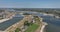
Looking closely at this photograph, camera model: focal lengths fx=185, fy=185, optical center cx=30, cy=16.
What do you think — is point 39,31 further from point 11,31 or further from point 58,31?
point 11,31

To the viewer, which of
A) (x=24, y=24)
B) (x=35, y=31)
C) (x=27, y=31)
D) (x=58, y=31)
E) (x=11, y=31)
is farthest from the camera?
(x=24, y=24)

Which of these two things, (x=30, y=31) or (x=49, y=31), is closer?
(x=30, y=31)

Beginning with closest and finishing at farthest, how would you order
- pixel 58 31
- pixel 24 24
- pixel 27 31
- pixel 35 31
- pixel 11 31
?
pixel 11 31
pixel 27 31
pixel 35 31
pixel 58 31
pixel 24 24

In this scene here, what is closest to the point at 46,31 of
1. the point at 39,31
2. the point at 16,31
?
the point at 39,31

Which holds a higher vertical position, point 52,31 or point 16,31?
point 16,31

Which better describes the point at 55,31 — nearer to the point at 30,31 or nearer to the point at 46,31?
the point at 46,31

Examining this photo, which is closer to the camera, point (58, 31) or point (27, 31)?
point (27, 31)

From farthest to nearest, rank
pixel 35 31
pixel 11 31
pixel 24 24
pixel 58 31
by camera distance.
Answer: pixel 24 24, pixel 58 31, pixel 35 31, pixel 11 31

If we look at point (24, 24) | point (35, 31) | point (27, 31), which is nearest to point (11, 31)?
point (27, 31)

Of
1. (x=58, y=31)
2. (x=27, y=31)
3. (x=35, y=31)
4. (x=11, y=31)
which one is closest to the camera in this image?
(x=11, y=31)
